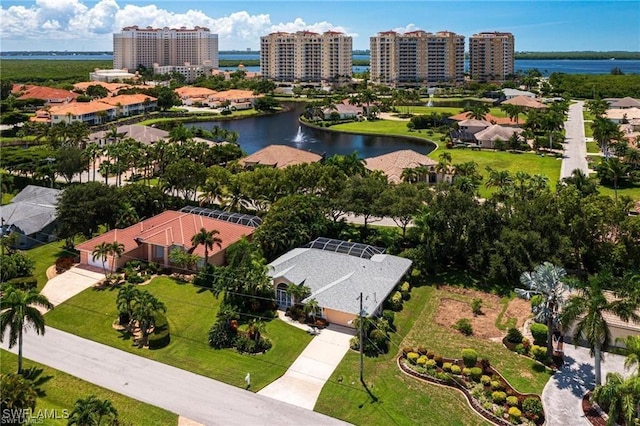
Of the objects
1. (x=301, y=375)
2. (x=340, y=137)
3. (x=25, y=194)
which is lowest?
(x=301, y=375)

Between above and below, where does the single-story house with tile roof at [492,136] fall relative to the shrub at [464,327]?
above

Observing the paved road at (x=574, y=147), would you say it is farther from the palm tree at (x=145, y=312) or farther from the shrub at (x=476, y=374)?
the palm tree at (x=145, y=312)

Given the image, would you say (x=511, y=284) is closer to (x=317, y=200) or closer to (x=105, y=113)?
(x=317, y=200)

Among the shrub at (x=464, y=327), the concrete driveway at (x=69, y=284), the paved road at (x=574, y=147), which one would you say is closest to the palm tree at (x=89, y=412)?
the concrete driveway at (x=69, y=284)

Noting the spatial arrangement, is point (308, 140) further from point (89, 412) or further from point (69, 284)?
point (89, 412)

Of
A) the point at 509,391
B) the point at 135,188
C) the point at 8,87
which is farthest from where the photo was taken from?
the point at 8,87

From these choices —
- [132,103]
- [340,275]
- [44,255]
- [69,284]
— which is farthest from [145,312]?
[132,103]

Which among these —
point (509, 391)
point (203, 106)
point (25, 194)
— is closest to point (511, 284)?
point (509, 391)
